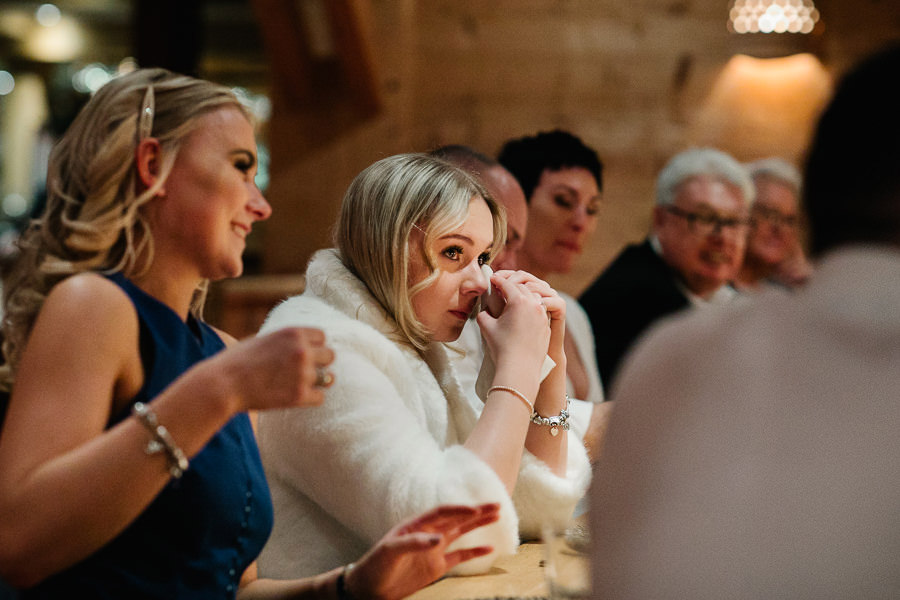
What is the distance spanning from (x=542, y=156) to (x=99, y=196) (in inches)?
58.8

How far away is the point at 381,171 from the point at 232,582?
627 millimetres

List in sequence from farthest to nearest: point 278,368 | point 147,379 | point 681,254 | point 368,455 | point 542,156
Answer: point 681,254 → point 542,156 → point 368,455 → point 147,379 → point 278,368

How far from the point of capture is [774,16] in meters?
3.57

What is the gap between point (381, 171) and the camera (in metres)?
1.37

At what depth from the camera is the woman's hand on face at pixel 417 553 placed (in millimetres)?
1009

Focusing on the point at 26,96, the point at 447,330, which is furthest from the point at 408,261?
the point at 26,96

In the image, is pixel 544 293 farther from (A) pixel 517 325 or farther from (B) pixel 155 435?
(B) pixel 155 435

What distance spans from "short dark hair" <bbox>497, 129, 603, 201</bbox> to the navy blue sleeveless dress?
1.35 meters

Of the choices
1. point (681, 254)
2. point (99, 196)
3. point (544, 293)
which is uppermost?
point (99, 196)

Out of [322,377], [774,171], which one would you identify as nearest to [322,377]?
[322,377]

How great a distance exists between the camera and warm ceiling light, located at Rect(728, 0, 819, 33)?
11.7 ft

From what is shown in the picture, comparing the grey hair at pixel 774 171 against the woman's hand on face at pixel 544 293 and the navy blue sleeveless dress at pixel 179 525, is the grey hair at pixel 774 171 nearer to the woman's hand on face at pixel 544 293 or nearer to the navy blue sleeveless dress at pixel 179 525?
the woman's hand on face at pixel 544 293

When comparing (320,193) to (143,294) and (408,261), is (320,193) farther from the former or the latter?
(143,294)

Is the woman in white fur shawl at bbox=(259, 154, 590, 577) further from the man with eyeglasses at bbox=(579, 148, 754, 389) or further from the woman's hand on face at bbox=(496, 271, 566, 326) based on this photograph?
the man with eyeglasses at bbox=(579, 148, 754, 389)
